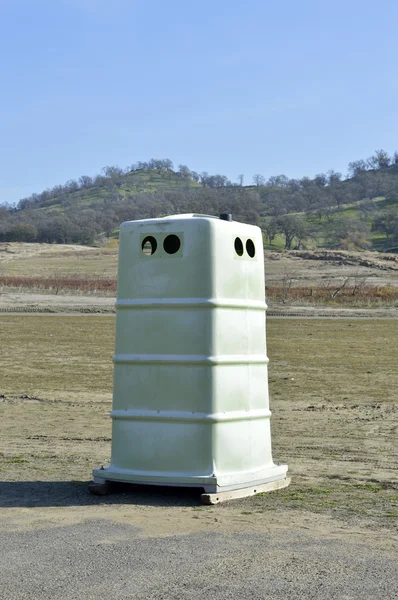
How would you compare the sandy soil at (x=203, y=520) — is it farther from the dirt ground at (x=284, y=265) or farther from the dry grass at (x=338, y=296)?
the dirt ground at (x=284, y=265)

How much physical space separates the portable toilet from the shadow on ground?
0.46 feet

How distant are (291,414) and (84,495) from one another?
19.9 feet

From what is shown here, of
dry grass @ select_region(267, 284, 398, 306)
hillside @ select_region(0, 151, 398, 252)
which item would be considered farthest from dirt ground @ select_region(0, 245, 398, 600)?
hillside @ select_region(0, 151, 398, 252)

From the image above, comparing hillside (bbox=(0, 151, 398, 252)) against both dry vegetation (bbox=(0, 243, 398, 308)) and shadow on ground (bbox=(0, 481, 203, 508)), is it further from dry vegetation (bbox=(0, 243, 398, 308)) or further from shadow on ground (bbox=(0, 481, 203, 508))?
shadow on ground (bbox=(0, 481, 203, 508))

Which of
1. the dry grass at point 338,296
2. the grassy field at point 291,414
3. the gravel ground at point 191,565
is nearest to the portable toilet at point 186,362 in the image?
the grassy field at point 291,414

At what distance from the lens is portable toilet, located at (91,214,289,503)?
7832 mm

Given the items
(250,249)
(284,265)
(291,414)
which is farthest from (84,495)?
(284,265)

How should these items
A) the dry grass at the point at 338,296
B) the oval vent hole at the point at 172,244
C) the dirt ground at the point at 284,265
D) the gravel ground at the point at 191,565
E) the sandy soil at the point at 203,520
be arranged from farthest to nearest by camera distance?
the dirt ground at the point at 284,265 → the dry grass at the point at 338,296 → the oval vent hole at the point at 172,244 → the sandy soil at the point at 203,520 → the gravel ground at the point at 191,565

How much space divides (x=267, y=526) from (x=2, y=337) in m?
19.7

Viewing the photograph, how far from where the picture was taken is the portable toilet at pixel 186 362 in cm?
783

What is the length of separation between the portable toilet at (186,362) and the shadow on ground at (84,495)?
0.14 m

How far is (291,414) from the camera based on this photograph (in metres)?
13.8

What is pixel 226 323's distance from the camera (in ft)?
26.2

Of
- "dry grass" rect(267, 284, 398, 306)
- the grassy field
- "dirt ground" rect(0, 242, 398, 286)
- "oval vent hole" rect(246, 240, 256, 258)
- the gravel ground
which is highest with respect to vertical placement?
"dirt ground" rect(0, 242, 398, 286)
